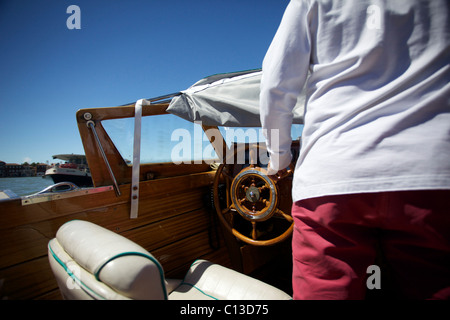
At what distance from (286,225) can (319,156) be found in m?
1.62

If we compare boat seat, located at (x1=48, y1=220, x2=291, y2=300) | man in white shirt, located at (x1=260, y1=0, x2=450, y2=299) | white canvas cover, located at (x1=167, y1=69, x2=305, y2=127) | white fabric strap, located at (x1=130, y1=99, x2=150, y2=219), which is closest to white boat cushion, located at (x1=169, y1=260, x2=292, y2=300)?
boat seat, located at (x1=48, y1=220, x2=291, y2=300)

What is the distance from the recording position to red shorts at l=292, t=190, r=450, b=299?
581 millimetres

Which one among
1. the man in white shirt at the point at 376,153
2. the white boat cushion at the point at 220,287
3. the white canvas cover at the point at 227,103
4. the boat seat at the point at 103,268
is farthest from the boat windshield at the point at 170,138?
the man in white shirt at the point at 376,153

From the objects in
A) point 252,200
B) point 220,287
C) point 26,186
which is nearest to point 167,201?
point 252,200

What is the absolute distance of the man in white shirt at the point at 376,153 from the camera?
1.92 ft

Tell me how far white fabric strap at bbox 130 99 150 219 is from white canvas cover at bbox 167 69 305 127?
0.22 meters

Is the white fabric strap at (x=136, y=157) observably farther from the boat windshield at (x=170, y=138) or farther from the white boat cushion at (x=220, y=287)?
the white boat cushion at (x=220, y=287)

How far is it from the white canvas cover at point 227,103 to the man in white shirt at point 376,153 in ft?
2.95

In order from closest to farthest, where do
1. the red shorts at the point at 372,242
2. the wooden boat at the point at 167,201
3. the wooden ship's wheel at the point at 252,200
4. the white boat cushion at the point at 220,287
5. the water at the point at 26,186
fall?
the red shorts at the point at 372,242 < the white boat cushion at the point at 220,287 < the wooden boat at the point at 167,201 < the water at the point at 26,186 < the wooden ship's wheel at the point at 252,200

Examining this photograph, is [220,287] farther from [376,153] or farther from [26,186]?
[26,186]

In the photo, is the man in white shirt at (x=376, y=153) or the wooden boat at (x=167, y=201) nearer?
the man in white shirt at (x=376, y=153)

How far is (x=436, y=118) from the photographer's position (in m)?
0.60
